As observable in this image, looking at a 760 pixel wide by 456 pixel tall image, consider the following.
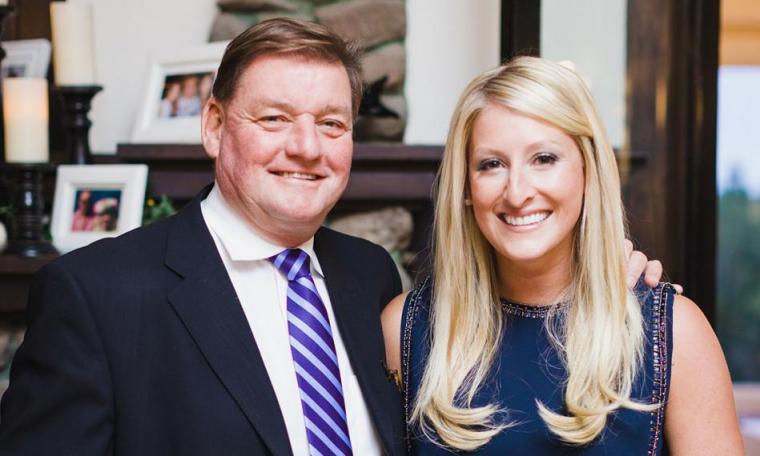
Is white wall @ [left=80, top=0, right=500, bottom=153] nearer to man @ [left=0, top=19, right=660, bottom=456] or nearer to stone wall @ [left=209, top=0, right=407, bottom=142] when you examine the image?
stone wall @ [left=209, top=0, right=407, bottom=142]

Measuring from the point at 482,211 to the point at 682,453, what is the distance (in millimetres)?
554

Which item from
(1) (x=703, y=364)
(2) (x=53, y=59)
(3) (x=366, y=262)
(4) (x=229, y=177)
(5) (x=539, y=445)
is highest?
(2) (x=53, y=59)

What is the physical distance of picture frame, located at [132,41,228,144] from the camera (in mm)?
3033

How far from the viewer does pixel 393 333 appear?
6.71 ft

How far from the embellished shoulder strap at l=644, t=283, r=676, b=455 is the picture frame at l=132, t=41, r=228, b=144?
63.6 inches

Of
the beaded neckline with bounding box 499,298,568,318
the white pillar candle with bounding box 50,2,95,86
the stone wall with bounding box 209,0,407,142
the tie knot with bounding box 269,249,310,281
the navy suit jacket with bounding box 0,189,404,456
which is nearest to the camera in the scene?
the navy suit jacket with bounding box 0,189,404,456

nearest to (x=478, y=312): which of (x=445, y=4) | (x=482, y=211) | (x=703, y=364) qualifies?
(x=482, y=211)

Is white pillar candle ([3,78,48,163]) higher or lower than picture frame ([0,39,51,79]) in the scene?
lower

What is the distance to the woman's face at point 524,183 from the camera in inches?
71.4

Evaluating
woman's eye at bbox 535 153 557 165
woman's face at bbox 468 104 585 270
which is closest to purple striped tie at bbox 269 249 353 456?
woman's face at bbox 468 104 585 270

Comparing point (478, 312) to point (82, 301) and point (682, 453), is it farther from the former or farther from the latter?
point (82, 301)

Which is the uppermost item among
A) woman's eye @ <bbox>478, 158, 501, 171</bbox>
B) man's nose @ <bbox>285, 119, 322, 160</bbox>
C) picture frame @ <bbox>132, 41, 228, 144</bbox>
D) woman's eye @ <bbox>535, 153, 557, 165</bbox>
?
picture frame @ <bbox>132, 41, 228, 144</bbox>

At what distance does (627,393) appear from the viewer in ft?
5.90

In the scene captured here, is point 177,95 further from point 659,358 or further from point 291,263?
point 659,358
